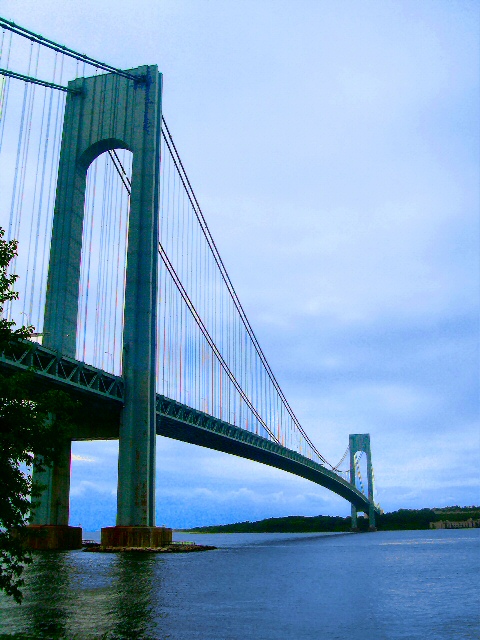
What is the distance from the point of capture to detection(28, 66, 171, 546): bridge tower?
39.8 metres

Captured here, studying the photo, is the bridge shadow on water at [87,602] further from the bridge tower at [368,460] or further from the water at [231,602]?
the bridge tower at [368,460]

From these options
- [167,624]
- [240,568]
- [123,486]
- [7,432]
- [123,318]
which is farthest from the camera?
[123,318]

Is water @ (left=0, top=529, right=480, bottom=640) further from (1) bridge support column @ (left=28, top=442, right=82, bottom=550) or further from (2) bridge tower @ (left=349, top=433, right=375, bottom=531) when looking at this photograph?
(2) bridge tower @ (left=349, top=433, right=375, bottom=531)

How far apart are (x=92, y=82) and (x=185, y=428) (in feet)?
79.1

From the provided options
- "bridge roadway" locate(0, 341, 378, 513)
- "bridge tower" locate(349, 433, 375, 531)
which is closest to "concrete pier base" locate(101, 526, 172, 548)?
"bridge roadway" locate(0, 341, 378, 513)

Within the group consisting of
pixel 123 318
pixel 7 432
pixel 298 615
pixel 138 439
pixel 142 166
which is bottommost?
pixel 298 615

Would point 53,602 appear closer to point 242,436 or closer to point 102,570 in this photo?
point 102,570

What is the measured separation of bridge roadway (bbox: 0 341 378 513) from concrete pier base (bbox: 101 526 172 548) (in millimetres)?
6752

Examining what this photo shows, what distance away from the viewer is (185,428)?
50000 mm

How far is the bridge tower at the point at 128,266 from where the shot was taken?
39.8 metres

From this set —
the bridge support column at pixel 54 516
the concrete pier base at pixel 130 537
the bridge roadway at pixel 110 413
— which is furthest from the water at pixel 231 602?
the bridge roadway at pixel 110 413

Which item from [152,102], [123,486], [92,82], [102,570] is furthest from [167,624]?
[92,82]

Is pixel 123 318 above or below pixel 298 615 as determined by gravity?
above

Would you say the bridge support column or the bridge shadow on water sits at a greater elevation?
the bridge support column
